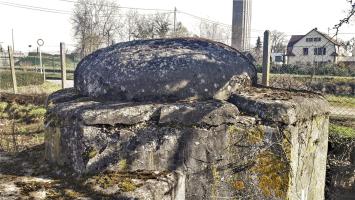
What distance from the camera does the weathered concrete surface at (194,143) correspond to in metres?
2.68

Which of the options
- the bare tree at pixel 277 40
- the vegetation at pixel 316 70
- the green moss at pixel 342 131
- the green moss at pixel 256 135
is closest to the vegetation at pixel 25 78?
the vegetation at pixel 316 70

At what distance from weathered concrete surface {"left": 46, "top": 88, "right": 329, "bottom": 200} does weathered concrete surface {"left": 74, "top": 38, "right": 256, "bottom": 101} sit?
208mm

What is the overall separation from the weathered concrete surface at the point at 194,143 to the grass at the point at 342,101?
739cm

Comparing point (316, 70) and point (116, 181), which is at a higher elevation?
point (316, 70)

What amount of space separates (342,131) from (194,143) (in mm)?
4060

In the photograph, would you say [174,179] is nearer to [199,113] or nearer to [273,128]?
[199,113]

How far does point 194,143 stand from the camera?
2738mm

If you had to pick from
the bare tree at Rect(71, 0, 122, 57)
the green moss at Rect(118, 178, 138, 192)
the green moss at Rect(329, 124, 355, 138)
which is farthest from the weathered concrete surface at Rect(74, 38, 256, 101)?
the bare tree at Rect(71, 0, 122, 57)

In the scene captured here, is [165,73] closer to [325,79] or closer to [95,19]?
[325,79]

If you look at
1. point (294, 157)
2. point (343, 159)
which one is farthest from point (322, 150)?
point (343, 159)

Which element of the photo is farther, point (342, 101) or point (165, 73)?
point (342, 101)

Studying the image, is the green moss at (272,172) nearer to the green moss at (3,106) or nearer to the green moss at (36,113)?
the green moss at (36,113)

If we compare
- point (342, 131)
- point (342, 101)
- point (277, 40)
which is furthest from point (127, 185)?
point (277, 40)

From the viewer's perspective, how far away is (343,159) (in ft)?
18.4
